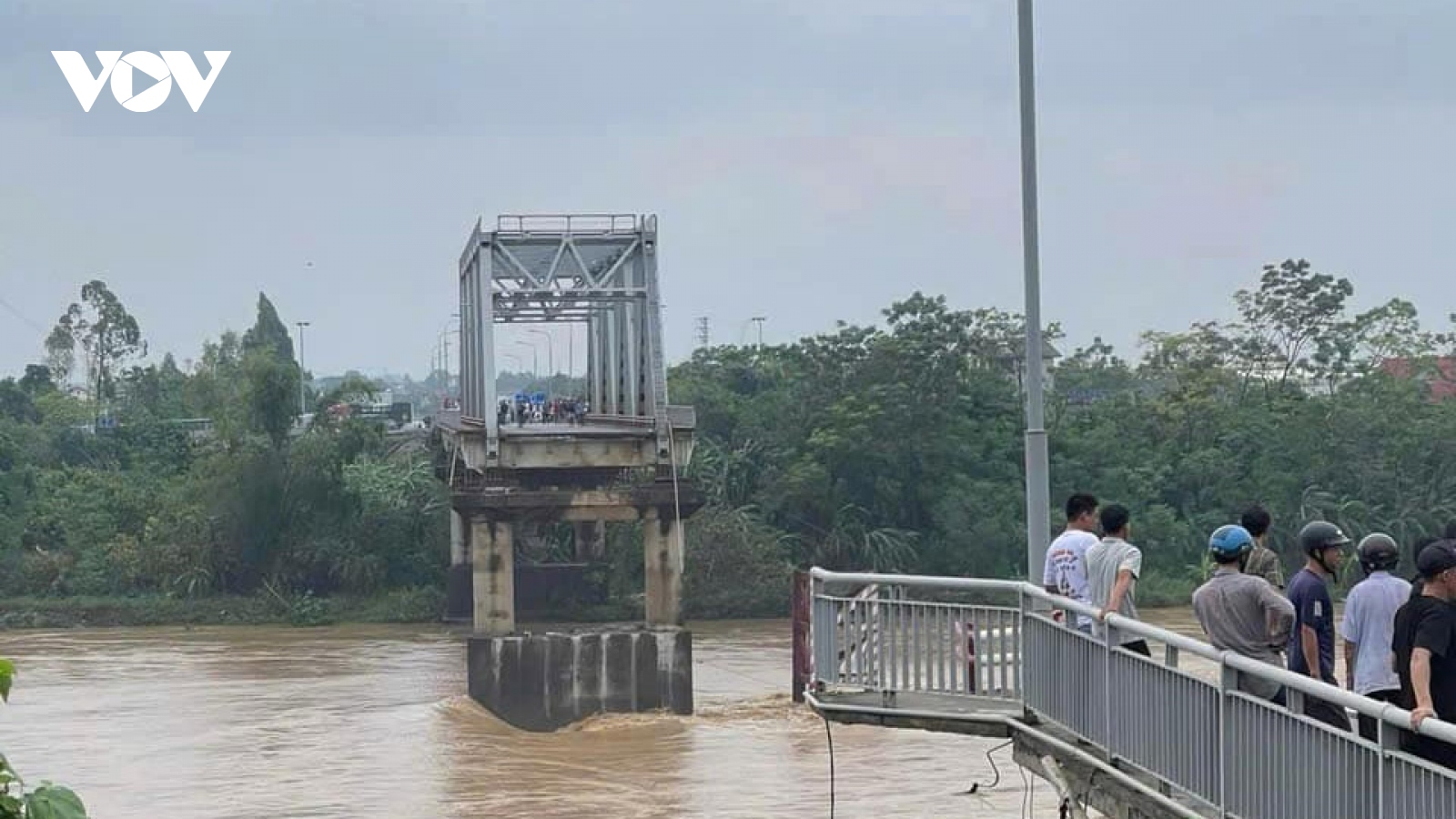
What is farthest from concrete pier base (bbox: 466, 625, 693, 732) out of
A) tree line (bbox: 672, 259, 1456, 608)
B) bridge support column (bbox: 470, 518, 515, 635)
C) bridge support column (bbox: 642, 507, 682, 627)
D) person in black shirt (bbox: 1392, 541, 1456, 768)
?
person in black shirt (bbox: 1392, 541, 1456, 768)

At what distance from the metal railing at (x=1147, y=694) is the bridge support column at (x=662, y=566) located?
3689 cm

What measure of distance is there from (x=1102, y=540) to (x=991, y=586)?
0.76 metres

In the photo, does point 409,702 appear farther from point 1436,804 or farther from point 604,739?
point 1436,804

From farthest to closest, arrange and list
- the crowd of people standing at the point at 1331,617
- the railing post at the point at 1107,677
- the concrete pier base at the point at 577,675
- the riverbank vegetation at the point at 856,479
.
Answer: the riverbank vegetation at the point at 856,479, the concrete pier base at the point at 577,675, the railing post at the point at 1107,677, the crowd of people standing at the point at 1331,617

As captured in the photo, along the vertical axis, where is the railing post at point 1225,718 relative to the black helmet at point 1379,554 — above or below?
below

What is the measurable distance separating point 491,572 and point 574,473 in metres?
7.26

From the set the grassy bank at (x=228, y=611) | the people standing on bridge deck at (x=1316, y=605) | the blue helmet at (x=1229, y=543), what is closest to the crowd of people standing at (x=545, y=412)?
the grassy bank at (x=228, y=611)

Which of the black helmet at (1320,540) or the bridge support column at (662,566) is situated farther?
the bridge support column at (662,566)

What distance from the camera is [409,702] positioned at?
3872cm

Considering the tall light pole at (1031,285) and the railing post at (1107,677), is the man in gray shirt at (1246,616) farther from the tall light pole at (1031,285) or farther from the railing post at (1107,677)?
the tall light pole at (1031,285)

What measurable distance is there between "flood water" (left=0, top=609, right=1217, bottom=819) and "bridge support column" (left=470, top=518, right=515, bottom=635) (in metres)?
2.12

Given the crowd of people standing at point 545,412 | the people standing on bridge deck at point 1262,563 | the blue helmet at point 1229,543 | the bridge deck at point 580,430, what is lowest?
the people standing on bridge deck at point 1262,563

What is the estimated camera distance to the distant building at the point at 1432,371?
6297 cm

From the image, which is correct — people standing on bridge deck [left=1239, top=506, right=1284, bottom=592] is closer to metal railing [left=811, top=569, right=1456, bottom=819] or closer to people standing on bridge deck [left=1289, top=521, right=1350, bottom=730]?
people standing on bridge deck [left=1289, top=521, right=1350, bottom=730]
